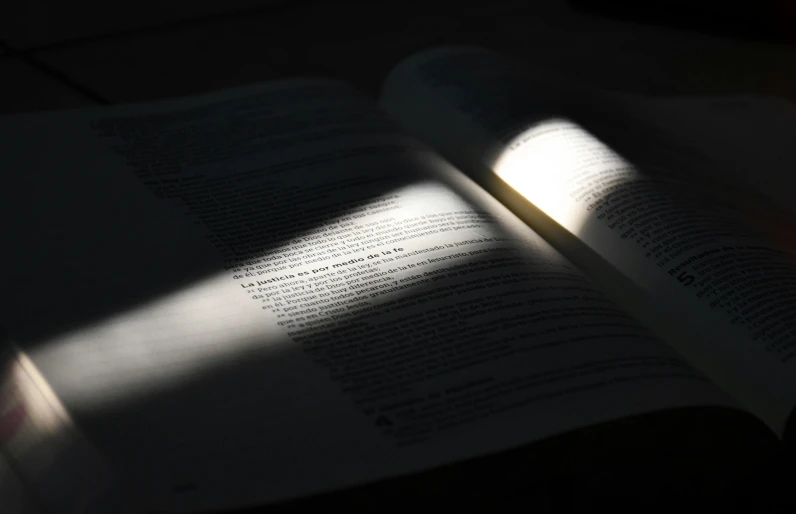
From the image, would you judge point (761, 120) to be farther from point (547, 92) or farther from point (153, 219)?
point (153, 219)

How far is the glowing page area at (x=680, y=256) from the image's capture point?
1.58ft

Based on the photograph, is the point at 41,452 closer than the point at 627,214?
Yes

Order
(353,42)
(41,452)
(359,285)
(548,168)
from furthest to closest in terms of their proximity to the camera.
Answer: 1. (353,42)
2. (548,168)
3. (359,285)
4. (41,452)

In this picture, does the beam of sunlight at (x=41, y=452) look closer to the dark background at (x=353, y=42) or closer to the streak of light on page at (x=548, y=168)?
the streak of light on page at (x=548, y=168)

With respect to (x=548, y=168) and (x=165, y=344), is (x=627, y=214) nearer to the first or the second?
(x=548, y=168)

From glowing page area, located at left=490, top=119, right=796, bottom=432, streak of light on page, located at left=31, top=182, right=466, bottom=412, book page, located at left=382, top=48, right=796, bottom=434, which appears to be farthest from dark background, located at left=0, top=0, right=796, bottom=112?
streak of light on page, located at left=31, top=182, right=466, bottom=412

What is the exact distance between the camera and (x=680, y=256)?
21.3 inches

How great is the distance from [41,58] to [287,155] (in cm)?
43

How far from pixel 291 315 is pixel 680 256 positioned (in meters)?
0.23

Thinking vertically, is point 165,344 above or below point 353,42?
below

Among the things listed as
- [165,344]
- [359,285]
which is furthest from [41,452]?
[359,285]

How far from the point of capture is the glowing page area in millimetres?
481

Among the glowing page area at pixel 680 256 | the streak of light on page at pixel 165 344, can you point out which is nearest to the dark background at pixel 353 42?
the glowing page area at pixel 680 256

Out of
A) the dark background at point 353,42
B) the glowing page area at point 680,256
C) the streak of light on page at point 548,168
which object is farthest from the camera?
the dark background at point 353,42
